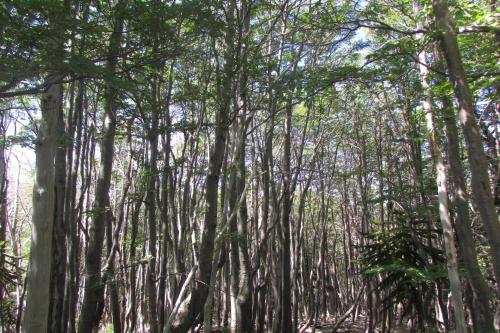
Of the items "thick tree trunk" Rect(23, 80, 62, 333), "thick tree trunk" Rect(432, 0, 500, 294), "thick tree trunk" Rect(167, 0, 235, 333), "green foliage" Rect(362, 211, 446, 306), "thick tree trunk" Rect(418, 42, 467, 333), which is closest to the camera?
"thick tree trunk" Rect(432, 0, 500, 294)

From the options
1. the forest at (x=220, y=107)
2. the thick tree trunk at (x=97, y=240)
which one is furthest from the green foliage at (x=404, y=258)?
the thick tree trunk at (x=97, y=240)

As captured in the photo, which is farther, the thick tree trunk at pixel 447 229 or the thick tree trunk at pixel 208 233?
the thick tree trunk at pixel 447 229

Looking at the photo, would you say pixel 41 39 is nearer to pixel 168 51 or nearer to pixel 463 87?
pixel 168 51

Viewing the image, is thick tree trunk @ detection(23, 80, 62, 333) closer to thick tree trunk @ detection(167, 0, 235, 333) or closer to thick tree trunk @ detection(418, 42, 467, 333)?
thick tree trunk @ detection(167, 0, 235, 333)

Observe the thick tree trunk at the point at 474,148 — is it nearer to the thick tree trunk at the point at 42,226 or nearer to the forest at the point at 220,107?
the forest at the point at 220,107

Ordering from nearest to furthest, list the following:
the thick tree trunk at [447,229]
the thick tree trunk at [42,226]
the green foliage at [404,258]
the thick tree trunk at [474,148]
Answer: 1. the thick tree trunk at [474,148]
2. the thick tree trunk at [42,226]
3. the thick tree trunk at [447,229]
4. the green foliage at [404,258]

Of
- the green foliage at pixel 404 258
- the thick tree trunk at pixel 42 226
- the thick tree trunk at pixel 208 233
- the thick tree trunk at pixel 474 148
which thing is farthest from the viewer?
the green foliage at pixel 404 258

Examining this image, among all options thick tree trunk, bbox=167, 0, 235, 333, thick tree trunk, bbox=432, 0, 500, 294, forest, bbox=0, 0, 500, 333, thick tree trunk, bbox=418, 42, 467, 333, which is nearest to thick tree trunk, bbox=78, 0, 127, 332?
forest, bbox=0, 0, 500, 333

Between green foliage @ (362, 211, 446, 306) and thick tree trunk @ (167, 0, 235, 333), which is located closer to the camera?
thick tree trunk @ (167, 0, 235, 333)

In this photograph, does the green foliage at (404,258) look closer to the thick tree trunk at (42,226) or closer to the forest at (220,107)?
the forest at (220,107)

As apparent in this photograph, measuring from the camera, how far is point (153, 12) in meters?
4.86

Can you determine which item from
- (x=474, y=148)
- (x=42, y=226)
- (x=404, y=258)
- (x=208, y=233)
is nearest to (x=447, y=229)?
(x=404, y=258)

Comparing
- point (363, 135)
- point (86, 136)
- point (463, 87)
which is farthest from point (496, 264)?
point (363, 135)

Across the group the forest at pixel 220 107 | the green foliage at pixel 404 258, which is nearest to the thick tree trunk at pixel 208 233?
the forest at pixel 220 107
